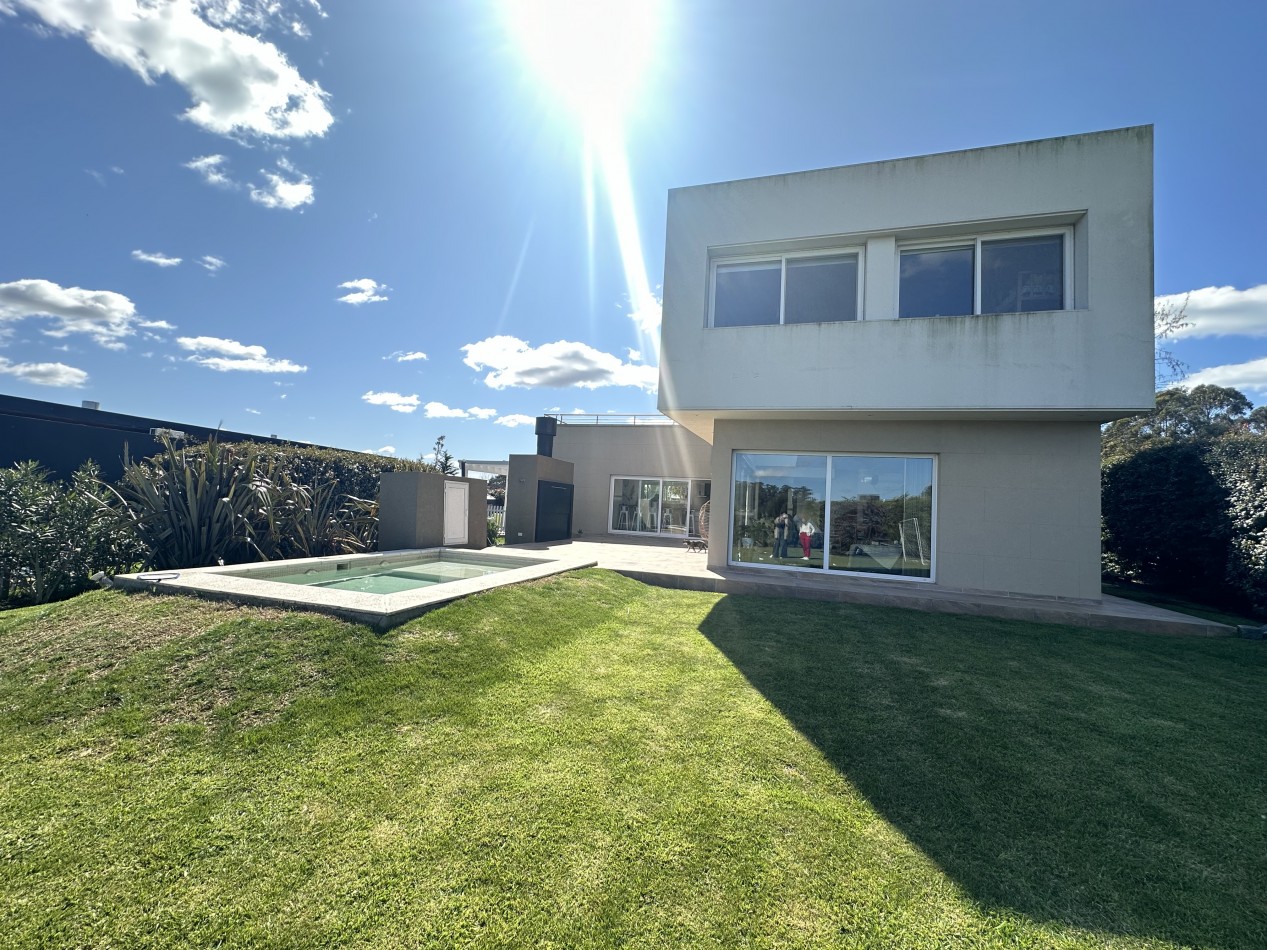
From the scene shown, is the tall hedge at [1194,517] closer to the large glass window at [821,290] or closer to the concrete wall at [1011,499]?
the concrete wall at [1011,499]

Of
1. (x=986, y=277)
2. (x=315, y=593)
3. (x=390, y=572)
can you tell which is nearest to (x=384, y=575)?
(x=390, y=572)

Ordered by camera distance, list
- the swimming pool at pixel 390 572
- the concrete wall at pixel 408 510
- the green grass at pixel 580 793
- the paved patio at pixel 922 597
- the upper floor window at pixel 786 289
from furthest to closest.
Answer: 1. the concrete wall at pixel 408 510
2. the upper floor window at pixel 786 289
3. the paved patio at pixel 922 597
4. the swimming pool at pixel 390 572
5. the green grass at pixel 580 793

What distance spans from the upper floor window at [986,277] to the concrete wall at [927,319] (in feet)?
0.68

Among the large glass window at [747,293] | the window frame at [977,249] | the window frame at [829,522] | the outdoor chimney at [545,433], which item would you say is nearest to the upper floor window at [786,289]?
the large glass window at [747,293]

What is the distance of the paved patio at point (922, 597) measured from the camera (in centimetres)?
722

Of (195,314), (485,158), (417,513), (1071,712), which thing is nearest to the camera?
(1071,712)

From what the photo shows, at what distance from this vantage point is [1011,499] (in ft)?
28.8

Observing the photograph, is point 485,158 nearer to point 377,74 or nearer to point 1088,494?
point 377,74

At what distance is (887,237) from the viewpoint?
28.3 ft

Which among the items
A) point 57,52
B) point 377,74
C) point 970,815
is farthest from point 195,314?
point 970,815

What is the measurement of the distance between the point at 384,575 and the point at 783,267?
8.52 metres

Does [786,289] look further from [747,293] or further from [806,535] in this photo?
[806,535]

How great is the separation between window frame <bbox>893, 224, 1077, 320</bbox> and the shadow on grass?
5034 millimetres

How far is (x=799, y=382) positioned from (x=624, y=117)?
21.6 feet
